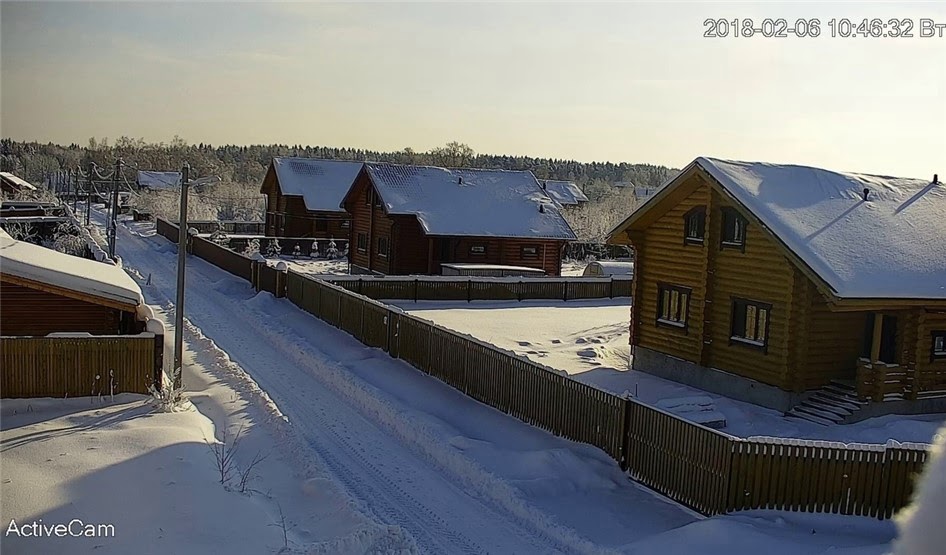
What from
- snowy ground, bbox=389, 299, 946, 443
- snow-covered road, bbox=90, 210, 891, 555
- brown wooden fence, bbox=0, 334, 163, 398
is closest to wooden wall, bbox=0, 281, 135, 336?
brown wooden fence, bbox=0, 334, 163, 398

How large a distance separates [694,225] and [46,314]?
16.8m

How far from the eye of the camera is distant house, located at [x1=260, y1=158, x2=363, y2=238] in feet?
198

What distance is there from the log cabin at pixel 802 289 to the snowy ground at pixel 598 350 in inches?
24.2

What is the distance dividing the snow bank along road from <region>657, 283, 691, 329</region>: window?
7.54 metres

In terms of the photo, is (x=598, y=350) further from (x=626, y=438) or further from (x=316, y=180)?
(x=316, y=180)

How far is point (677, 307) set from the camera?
23.5 metres

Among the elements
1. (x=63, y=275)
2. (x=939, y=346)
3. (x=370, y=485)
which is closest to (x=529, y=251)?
(x=939, y=346)

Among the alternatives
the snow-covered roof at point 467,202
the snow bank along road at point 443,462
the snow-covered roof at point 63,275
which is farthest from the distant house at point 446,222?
the snow-covered roof at point 63,275

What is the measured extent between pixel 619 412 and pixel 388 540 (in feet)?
17.5

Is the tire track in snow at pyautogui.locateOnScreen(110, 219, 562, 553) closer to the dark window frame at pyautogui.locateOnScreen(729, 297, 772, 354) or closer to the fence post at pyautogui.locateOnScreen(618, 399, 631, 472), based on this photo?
the fence post at pyautogui.locateOnScreen(618, 399, 631, 472)

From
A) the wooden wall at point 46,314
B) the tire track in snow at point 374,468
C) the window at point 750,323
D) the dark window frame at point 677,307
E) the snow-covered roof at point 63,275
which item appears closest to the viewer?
the tire track in snow at point 374,468

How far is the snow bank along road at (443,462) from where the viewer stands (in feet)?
39.1

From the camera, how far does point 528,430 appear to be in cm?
1639

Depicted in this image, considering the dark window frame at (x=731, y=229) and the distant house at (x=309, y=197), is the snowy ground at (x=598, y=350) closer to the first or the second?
the dark window frame at (x=731, y=229)
